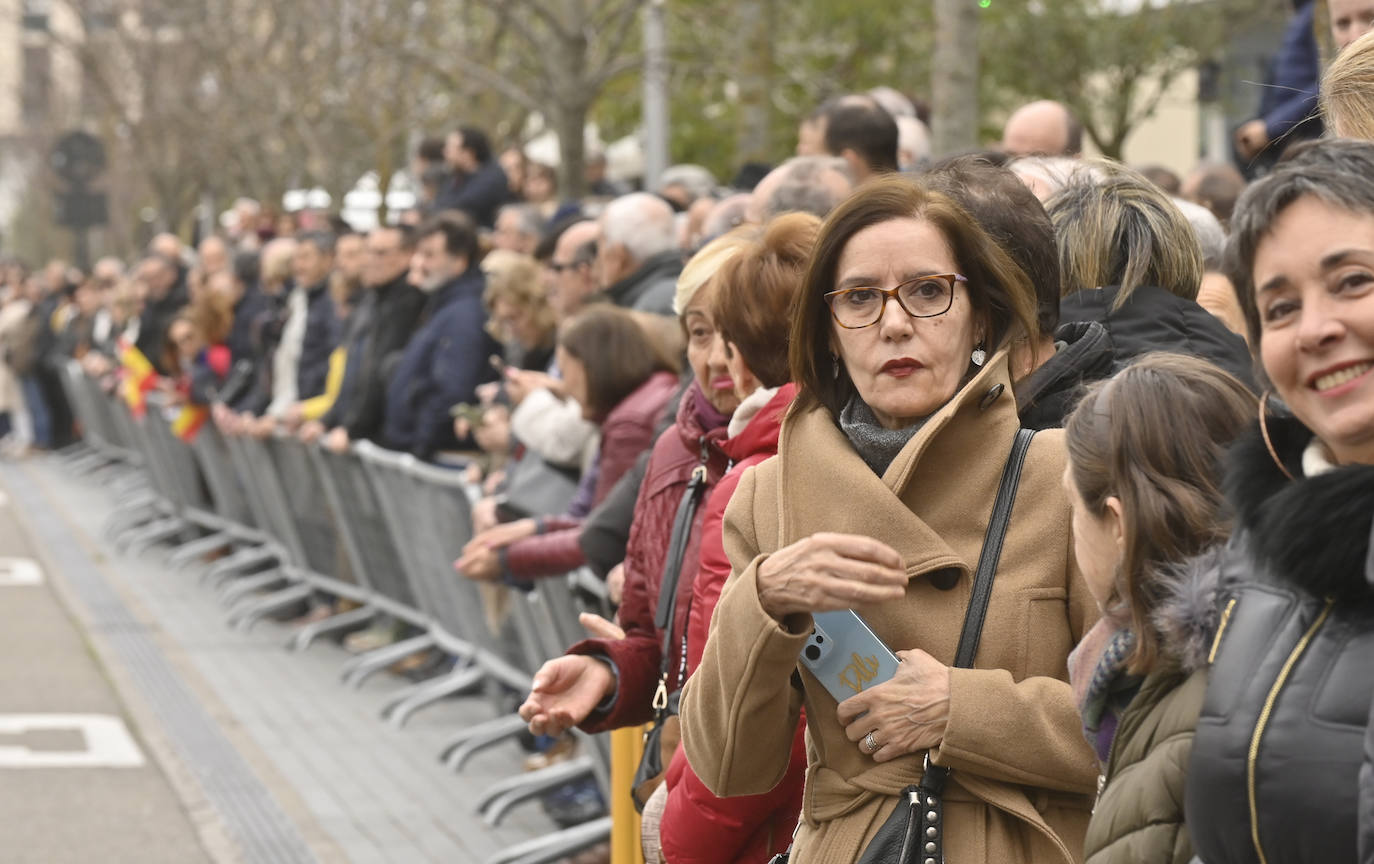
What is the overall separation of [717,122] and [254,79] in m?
6.42

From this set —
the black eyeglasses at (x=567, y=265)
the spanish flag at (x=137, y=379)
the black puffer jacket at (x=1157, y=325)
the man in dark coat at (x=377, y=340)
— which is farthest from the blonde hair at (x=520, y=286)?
the spanish flag at (x=137, y=379)

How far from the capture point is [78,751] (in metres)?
9.18

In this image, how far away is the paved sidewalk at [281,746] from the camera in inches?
298

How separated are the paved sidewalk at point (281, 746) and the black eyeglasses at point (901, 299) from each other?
14.7 feet

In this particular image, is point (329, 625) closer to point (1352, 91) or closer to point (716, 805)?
point (716, 805)

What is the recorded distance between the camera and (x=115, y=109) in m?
33.6

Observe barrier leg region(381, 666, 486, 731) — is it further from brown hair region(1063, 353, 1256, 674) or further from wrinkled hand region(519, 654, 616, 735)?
brown hair region(1063, 353, 1256, 674)

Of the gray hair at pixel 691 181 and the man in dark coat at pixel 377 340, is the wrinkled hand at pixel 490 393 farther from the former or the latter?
the gray hair at pixel 691 181

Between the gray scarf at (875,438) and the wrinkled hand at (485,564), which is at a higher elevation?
the gray scarf at (875,438)

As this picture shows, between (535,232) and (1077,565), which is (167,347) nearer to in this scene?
(535,232)

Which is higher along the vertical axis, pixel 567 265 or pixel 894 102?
pixel 894 102

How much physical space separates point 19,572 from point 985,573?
13583mm

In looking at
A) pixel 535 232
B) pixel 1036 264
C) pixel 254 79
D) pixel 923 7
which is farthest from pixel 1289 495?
pixel 254 79

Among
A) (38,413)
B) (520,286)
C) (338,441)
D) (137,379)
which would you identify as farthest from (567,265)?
(38,413)
